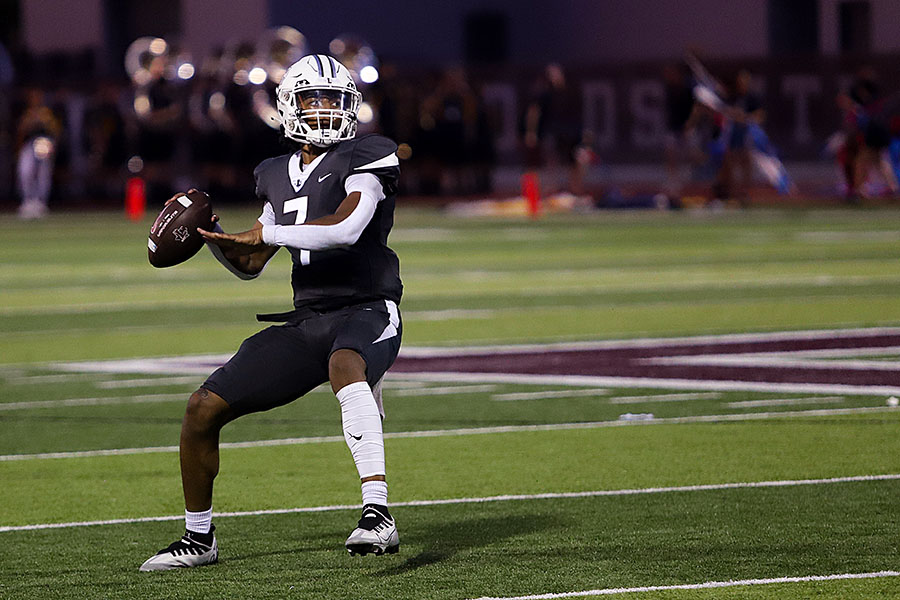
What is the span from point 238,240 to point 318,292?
0.37m

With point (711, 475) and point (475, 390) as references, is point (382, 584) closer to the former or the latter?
point (711, 475)

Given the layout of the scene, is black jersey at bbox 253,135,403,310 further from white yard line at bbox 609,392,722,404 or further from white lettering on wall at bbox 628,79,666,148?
white lettering on wall at bbox 628,79,666,148

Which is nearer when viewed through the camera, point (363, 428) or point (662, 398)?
point (363, 428)

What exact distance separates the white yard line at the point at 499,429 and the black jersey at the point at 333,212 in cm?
279

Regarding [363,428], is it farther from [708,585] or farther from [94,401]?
[94,401]

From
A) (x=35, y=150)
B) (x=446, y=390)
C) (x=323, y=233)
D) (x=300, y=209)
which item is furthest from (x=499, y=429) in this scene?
(x=35, y=150)

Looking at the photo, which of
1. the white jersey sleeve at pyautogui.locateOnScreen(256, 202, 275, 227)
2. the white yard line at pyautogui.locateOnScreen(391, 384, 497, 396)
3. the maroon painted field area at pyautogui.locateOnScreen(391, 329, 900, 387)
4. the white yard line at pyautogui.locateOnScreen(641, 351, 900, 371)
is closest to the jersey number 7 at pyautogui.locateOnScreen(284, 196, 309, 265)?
the white jersey sleeve at pyautogui.locateOnScreen(256, 202, 275, 227)

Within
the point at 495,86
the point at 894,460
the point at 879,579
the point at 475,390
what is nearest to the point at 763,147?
the point at 495,86

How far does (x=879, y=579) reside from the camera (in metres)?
5.86

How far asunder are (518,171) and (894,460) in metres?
29.8

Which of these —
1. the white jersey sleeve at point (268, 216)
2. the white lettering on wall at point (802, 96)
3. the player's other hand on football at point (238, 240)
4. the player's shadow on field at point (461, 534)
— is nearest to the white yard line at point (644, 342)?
the player's shadow on field at point (461, 534)

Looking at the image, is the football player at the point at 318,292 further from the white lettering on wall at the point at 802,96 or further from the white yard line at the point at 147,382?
the white lettering on wall at the point at 802,96

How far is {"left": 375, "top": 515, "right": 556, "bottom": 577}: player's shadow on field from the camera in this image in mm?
6311

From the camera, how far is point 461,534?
6777mm
